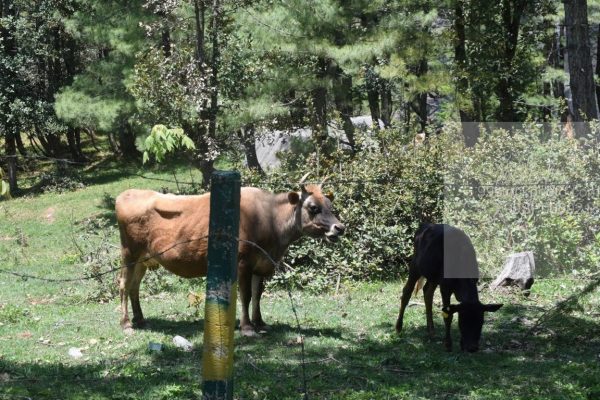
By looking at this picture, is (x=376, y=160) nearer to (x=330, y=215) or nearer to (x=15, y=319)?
(x=330, y=215)

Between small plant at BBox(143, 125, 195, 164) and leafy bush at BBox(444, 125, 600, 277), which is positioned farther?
leafy bush at BBox(444, 125, 600, 277)

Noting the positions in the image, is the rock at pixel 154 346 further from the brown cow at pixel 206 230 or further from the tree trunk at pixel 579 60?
the tree trunk at pixel 579 60

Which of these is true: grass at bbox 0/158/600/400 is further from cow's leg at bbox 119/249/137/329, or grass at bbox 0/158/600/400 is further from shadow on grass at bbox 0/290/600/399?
cow's leg at bbox 119/249/137/329

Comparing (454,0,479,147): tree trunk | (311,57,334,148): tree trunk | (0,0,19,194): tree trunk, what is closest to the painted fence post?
(311,57,334,148): tree trunk

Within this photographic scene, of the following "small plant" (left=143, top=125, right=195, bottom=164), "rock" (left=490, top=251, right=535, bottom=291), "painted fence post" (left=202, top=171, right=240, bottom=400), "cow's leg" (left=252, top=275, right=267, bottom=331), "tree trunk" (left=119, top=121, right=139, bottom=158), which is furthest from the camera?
"tree trunk" (left=119, top=121, right=139, bottom=158)

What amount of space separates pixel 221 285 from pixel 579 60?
13251 millimetres

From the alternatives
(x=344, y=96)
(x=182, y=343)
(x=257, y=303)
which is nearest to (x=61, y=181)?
(x=344, y=96)

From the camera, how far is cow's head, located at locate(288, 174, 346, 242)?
31.0 ft

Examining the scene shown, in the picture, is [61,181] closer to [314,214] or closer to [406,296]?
[314,214]

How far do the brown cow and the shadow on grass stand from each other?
573mm

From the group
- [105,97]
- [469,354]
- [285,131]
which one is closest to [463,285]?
[469,354]

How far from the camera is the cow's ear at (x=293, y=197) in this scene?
943cm

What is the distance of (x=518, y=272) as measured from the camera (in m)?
11.8

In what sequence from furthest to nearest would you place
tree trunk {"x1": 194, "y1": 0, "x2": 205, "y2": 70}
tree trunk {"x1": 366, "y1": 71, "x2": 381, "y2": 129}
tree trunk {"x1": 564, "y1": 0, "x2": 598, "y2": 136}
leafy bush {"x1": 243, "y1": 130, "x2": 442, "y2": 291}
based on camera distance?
tree trunk {"x1": 366, "y1": 71, "x2": 381, "y2": 129} → tree trunk {"x1": 194, "y1": 0, "x2": 205, "y2": 70} → tree trunk {"x1": 564, "y1": 0, "x2": 598, "y2": 136} → leafy bush {"x1": 243, "y1": 130, "x2": 442, "y2": 291}
